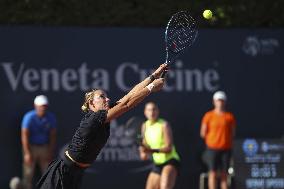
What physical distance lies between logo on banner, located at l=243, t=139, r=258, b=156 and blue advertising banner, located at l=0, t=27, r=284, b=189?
1.89ft

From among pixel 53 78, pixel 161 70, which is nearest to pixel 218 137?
pixel 53 78

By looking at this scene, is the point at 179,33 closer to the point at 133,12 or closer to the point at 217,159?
the point at 217,159

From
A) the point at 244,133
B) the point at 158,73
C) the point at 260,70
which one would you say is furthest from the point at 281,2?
the point at 158,73

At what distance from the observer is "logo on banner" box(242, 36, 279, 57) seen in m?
15.7

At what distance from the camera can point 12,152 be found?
14242 millimetres

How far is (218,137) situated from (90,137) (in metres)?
6.56

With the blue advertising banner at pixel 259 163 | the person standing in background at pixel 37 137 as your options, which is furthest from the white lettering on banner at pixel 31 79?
the blue advertising banner at pixel 259 163

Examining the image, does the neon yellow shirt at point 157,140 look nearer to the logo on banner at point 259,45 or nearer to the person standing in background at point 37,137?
the person standing in background at point 37,137

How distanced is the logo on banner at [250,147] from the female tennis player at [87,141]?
666 centimetres

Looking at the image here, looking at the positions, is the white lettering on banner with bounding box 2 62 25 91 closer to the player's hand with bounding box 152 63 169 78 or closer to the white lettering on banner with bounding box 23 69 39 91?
the white lettering on banner with bounding box 23 69 39 91

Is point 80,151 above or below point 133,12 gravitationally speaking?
below

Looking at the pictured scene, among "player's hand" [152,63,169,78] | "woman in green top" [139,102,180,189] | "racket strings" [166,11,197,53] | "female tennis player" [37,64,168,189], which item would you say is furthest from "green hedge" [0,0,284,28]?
"player's hand" [152,63,169,78]

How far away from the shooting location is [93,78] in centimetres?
1479

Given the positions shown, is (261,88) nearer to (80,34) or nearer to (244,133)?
(244,133)
